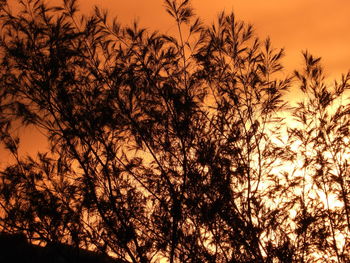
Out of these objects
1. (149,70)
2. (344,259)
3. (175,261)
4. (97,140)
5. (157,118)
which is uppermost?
(149,70)

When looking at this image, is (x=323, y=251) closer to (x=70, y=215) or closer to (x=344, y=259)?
(x=344, y=259)

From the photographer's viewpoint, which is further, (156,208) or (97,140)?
(156,208)

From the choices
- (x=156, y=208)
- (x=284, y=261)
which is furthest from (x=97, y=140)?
(x=284, y=261)

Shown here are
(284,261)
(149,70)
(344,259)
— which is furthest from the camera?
(344,259)

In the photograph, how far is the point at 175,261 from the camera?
5.85 meters

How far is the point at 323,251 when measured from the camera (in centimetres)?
654

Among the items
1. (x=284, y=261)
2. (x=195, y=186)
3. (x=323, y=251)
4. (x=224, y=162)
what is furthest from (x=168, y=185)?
(x=323, y=251)

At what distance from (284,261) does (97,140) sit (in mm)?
3259

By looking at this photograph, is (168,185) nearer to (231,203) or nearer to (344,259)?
(231,203)

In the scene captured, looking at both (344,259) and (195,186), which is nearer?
(195,186)

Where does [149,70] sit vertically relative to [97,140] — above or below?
above

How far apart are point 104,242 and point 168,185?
1.23 metres

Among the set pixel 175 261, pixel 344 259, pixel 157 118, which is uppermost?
pixel 157 118

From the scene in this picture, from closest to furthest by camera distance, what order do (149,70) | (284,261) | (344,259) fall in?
(149,70) < (284,261) < (344,259)
